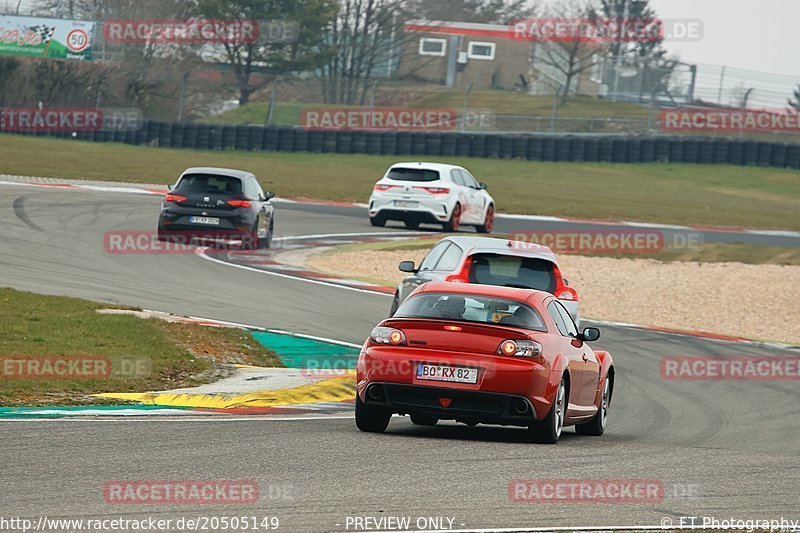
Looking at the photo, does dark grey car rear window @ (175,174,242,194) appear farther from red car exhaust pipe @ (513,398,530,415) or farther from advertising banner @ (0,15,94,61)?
advertising banner @ (0,15,94,61)

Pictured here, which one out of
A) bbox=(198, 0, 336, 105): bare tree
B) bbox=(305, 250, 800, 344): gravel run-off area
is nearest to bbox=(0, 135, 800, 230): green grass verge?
bbox=(305, 250, 800, 344): gravel run-off area

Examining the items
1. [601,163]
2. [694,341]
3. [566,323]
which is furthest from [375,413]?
[601,163]

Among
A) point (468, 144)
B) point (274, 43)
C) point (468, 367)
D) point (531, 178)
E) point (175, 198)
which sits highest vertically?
point (274, 43)

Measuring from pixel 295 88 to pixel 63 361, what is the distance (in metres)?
46.6

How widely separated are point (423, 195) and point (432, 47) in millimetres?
49093

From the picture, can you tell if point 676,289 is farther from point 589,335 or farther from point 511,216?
point 589,335

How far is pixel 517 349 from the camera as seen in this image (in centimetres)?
990

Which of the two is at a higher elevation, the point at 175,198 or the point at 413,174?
the point at 413,174

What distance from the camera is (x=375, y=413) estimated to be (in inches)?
399

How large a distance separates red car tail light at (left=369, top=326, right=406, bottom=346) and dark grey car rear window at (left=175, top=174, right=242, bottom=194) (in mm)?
14024

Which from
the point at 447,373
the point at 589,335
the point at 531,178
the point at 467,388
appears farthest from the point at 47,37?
the point at 467,388

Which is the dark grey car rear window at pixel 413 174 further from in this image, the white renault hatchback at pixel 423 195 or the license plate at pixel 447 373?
the license plate at pixel 447 373

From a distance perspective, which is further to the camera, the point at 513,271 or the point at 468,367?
the point at 513,271

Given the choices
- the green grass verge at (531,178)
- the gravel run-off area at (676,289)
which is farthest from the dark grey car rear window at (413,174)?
the green grass verge at (531,178)
